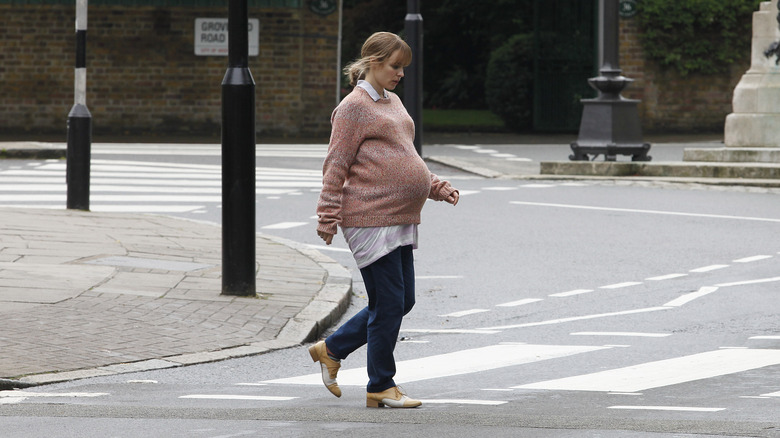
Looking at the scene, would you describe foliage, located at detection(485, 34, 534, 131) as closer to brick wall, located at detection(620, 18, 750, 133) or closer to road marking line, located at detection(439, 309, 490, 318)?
brick wall, located at detection(620, 18, 750, 133)

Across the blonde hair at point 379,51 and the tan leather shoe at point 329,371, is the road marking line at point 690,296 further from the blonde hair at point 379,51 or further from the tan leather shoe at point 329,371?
the blonde hair at point 379,51

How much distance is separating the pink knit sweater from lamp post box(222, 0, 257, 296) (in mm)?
2993

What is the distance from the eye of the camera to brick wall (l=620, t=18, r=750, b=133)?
29375 mm

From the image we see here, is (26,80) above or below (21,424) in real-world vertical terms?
above

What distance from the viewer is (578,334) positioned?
7.84m

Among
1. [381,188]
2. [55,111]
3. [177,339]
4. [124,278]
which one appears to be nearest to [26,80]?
[55,111]

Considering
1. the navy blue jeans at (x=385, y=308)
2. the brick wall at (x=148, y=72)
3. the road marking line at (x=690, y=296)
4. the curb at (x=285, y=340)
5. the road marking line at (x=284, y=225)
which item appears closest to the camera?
the navy blue jeans at (x=385, y=308)

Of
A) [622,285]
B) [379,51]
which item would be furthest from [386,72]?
[622,285]

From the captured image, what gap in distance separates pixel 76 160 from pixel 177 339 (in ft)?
20.2

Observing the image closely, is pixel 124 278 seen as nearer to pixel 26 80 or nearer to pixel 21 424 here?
pixel 21 424

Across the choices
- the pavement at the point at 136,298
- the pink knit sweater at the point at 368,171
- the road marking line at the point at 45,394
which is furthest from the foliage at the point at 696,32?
the road marking line at the point at 45,394

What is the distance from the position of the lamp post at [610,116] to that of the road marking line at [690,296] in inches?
402

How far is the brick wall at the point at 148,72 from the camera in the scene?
2802 cm

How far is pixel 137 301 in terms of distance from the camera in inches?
322
